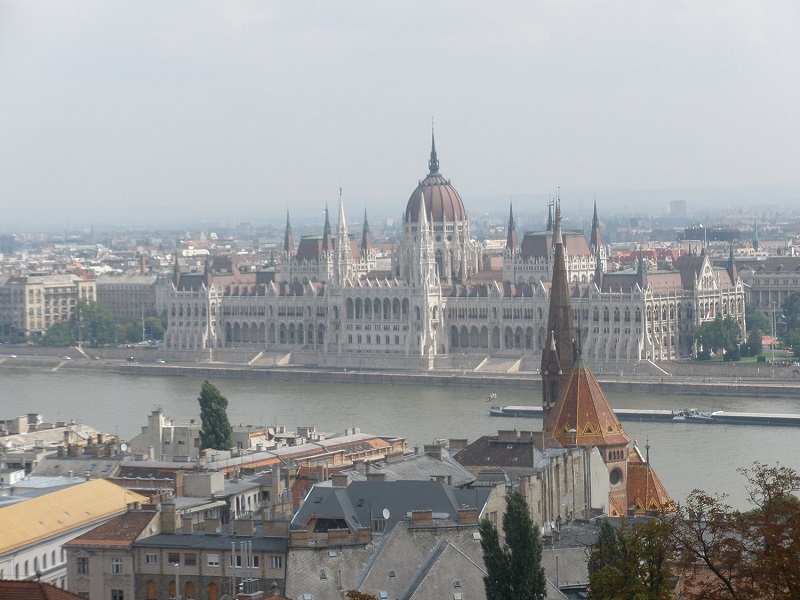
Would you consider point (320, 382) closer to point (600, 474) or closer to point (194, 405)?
point (194, 405)

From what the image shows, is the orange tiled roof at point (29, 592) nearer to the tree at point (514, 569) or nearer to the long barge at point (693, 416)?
the tree at point (514, 569)

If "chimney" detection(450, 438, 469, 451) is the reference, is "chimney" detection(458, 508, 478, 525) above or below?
above

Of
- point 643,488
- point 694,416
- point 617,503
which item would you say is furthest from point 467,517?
point 694,416

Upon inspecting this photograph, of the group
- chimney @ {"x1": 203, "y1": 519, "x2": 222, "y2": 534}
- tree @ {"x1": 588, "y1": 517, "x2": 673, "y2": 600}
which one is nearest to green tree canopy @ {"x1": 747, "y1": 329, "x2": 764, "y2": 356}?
chimney @ {"x1": 203, "y1": 519, "x2": 222, "y2": 534}

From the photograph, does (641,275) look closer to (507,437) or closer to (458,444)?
(458,444)

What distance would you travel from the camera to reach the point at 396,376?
6334cm

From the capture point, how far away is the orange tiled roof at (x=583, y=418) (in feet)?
84.8

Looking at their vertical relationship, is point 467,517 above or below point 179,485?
above

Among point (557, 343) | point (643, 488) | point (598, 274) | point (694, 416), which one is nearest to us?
point (643, 488)

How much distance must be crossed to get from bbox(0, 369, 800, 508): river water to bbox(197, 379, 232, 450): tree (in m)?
5.97

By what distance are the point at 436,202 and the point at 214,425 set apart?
42.4m

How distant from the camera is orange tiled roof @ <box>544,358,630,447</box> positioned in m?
25.8

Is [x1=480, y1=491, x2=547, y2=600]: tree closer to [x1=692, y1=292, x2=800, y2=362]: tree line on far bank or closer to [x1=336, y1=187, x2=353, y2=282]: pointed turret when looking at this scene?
[x1=692, y1=292, x2=800, y2=362]: tree line on far bank

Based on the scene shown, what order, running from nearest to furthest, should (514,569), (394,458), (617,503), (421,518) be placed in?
(514,569) → (421,518) → (394,458) → (617,503)
